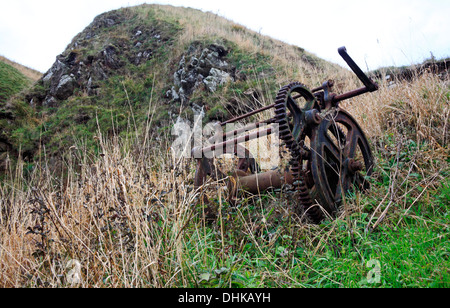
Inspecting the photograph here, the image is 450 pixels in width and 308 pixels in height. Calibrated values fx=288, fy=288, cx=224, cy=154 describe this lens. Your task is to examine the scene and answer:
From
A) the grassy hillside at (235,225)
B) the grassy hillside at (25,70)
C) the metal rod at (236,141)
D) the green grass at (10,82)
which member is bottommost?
the grassy hillside at (235,225)

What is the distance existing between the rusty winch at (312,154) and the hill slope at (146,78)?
377 centimetres

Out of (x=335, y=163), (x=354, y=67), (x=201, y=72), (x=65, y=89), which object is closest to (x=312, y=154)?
(x=335, y=163)

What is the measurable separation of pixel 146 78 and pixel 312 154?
1210cm

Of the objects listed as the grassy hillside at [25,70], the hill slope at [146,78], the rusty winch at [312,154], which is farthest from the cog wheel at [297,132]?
the grassy hillside at [25,70]

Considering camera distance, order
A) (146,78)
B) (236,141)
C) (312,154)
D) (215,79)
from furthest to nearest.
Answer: (146,78), (215,79), (236,141), (312,154)

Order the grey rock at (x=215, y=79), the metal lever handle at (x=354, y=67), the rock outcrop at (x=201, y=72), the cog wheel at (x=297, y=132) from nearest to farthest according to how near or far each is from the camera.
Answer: the cog wheel at (x=297, y=132)
the metal lever handle at (x=354, y=67)
the grey rock at (x=215, y=79)
the rock outcrop at (x=201, y=72)

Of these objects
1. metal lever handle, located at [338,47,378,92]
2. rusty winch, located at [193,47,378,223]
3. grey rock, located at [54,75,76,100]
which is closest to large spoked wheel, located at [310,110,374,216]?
rusty winch, located at [193,47,378,223]

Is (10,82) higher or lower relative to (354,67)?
higher

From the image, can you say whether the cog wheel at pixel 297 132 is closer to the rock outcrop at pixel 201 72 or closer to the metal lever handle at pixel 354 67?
the metal lever handle at pixel 354 67

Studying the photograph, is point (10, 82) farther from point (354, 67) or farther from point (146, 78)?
point (354, 67)

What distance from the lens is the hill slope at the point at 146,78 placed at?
9.07 metres

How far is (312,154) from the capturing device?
251 centimetres

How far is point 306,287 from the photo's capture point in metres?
1.87

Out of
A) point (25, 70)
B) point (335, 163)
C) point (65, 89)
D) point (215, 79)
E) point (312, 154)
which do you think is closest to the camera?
point (312, 154)
